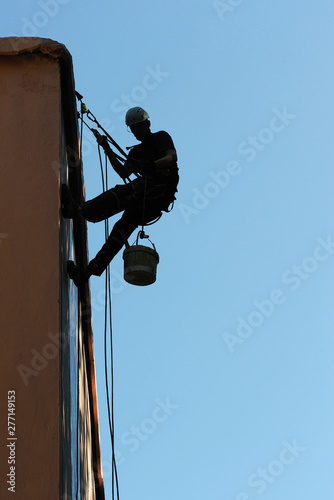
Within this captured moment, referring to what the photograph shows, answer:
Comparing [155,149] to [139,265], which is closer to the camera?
[139,265]

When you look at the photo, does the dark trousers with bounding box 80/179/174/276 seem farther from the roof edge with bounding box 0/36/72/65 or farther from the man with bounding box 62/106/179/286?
the roof edge with bounding box 0/36/72/65

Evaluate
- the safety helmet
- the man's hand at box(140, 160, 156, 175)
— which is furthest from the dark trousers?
the safety helmet

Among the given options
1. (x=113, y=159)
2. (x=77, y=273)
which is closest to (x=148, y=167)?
(x=113, y=159)

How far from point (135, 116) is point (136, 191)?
890 millimetres

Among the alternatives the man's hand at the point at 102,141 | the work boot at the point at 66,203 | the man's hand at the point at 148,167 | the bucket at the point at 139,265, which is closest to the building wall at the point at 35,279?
the work boot at the point at 66,203

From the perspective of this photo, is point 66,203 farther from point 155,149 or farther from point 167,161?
point 155,149

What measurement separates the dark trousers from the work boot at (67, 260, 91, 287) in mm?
135

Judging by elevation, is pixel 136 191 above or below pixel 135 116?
below

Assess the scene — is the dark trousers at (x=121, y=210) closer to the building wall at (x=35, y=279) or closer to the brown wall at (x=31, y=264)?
the building wall at (x=35, y=279)

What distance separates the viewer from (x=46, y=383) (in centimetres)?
612

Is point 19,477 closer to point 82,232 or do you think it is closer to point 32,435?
point 32,435

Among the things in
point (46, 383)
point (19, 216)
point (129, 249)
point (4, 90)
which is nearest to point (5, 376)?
point (46, 383)

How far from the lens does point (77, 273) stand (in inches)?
291

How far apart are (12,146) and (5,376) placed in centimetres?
193
